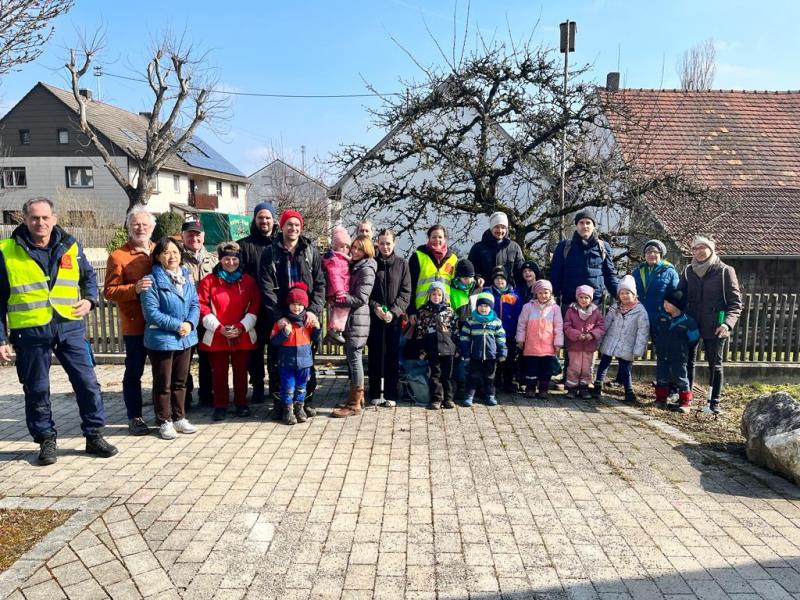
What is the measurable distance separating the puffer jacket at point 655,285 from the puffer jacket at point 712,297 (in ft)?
0.47

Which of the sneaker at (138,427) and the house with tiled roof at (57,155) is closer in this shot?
the sneaker at (138,427)

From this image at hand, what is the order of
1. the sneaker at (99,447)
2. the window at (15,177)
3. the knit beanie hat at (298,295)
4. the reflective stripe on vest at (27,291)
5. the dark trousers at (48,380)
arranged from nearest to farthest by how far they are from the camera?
the reflective stripe on vest at (27,291) → the dark trousers at (48,380) → the sneaker at (99,447) → the knit beanie hat at (298,295) → the window at (15,177)

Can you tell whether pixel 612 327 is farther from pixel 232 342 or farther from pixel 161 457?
pixel 161 457

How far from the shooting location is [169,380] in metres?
5.27

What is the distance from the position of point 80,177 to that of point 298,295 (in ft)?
129

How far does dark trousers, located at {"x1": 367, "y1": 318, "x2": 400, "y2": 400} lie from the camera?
6113mm

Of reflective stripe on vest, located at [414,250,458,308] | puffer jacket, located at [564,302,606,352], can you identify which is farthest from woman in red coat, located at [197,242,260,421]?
puffer jacket, located at [564,302,606,352]

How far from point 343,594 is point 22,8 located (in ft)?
18.8

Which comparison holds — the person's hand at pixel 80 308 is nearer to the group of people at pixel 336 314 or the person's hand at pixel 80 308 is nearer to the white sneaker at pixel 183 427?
the group of people at pixel 336 314

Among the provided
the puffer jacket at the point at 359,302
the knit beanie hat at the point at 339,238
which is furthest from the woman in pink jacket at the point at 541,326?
the knit beanie hat at the point at 339,238

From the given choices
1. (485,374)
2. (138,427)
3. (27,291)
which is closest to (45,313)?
(27,291)

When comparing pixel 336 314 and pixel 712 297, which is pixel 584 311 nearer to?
pixel 712 297

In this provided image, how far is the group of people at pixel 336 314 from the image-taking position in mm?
4648

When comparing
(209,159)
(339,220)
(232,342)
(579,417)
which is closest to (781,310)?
(579,417)
